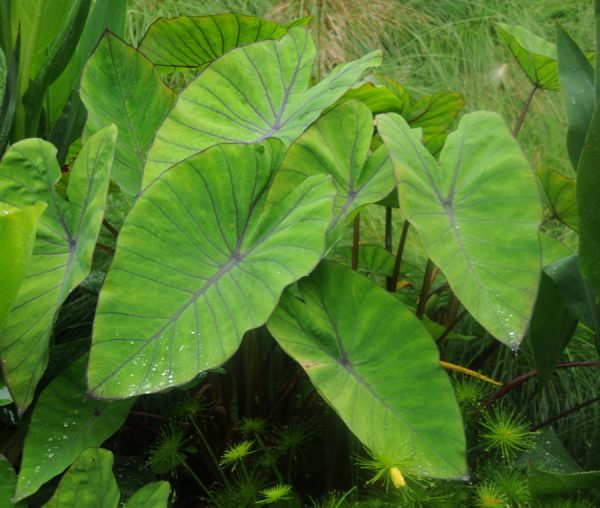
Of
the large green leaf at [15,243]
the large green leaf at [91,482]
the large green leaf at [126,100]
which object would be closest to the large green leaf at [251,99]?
the large green leaf at [126,100]

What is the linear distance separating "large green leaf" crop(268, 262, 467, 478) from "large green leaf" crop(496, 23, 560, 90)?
80 cm

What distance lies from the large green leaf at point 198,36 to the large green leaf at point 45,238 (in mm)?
509

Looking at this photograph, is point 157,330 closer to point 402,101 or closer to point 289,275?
point 289,275

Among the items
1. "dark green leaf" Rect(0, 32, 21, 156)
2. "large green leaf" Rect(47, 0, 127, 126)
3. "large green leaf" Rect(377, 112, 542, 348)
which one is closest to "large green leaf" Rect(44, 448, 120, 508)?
"large green leaf" Rect(377, 112, 542, 348)

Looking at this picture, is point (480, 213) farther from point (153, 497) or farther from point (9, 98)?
point (9, 98)

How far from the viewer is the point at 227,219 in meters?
1.10

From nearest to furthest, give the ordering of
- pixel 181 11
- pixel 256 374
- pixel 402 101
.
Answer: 1. pixel 256 374
2. pixel 402 101
3. pixel 181 11

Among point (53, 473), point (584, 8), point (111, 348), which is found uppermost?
point (584, 8)

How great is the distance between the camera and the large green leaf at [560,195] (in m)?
1.47

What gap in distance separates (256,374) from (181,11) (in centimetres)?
254

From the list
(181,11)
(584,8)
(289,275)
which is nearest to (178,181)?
(289,275)

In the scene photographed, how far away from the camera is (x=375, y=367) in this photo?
1.04 metres

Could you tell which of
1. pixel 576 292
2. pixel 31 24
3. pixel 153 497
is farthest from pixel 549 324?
pixel 31 24

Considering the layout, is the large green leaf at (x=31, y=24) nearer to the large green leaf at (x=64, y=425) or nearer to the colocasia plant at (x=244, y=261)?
the colocasia plant at (x=244, y=261)
